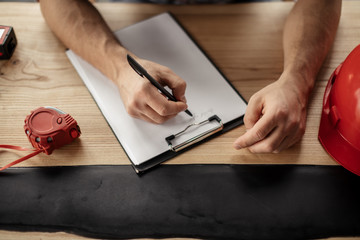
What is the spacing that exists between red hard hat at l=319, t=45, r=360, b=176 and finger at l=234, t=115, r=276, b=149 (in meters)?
0.13

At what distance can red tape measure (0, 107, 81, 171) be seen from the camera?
785mm

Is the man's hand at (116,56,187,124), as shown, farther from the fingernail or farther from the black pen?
the fingernail

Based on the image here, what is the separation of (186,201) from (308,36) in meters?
0.52

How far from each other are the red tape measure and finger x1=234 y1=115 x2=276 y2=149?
366 mm

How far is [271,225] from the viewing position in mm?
736

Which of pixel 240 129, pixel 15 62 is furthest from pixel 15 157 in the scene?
pixel 240 129

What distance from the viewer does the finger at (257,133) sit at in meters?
0.77

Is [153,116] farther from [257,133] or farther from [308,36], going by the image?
[308,36]

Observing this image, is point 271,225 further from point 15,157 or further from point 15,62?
point 15,62

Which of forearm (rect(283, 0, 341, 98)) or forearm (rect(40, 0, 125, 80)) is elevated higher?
forearm (rect(40, 0, 125, 80))

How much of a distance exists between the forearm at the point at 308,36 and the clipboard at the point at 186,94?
16cm

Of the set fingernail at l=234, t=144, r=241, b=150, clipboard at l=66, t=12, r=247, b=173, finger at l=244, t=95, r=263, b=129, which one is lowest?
fingernail at l=234, t=144, r=241, b=150

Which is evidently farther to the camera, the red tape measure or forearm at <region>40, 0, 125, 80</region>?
forearm at <region>40, 0, 125, 80</region>

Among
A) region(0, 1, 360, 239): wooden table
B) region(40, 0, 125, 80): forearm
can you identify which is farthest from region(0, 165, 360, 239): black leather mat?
region(40, 0, 125, 80): forearm
